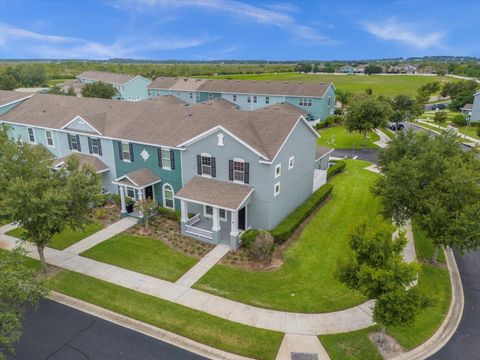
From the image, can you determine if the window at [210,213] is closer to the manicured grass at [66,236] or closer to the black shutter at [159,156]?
the black shutter at [159,156]

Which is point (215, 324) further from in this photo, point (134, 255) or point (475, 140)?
point (475, 140)

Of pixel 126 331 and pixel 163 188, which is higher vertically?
pixel 163 188

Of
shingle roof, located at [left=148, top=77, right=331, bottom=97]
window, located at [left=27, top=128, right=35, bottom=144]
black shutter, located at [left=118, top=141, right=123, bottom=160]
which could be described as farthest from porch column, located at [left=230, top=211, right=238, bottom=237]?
shingle roof, located at [left=148, top=77, right=331, bottom=97]

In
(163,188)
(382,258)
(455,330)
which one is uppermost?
(382,258)

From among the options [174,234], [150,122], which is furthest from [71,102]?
[174,234]

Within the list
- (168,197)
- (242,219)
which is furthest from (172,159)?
(242,219)

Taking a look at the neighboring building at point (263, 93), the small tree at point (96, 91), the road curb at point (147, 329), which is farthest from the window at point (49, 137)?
the neighboring building at point (263, 93)

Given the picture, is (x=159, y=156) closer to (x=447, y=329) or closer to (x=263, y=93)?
(x=447, y=329)
